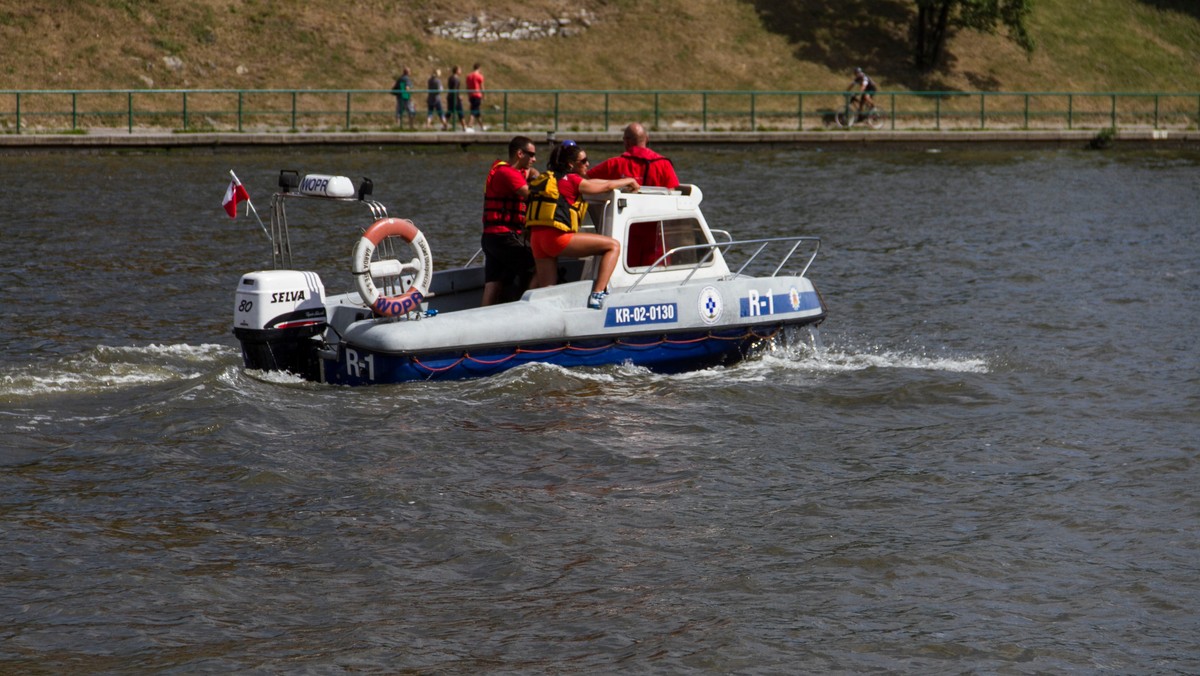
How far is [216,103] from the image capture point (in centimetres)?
4059

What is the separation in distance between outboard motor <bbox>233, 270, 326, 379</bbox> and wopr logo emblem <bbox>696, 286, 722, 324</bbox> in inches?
135

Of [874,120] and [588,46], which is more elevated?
[588,46]

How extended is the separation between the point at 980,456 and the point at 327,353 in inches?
211

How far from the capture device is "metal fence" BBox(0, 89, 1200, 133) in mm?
38094

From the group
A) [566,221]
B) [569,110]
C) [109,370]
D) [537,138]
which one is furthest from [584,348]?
[569,110]

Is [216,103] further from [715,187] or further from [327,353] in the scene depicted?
[327,353]

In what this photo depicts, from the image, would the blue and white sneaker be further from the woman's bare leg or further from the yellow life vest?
the yellow life vest

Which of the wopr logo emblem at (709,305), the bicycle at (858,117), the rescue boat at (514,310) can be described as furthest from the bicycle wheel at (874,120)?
the wopr logo emblem at (709,305)

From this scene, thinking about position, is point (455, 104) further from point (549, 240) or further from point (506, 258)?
point (549, 240)

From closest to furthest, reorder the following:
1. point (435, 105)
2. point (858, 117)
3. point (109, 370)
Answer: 1. point (109, 370)
2. point (435, 105)
3. point (858, 117)

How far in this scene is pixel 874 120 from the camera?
44.8m

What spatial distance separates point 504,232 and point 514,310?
1.13m

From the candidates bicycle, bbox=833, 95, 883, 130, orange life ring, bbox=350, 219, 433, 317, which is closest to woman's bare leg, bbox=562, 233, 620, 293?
orange life ring, bbox=350, 219, 433, 317

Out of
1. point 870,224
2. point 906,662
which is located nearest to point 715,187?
point 870,224
